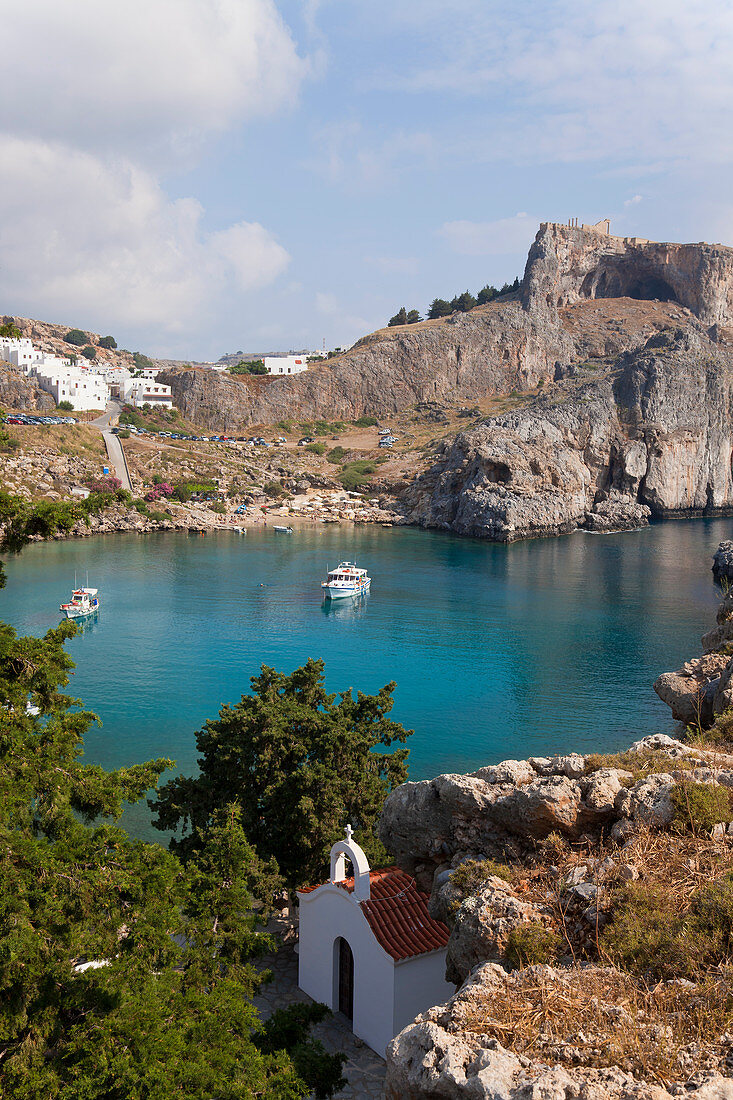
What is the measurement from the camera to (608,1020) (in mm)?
5809

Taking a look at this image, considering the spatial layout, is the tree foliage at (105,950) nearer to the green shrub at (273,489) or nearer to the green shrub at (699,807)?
the green shrub at (699,807)

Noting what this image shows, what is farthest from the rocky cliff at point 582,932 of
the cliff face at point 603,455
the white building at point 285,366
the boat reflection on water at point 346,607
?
the white building at point 285,366

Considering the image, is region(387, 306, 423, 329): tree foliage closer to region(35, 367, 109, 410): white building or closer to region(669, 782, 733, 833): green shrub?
region(35, 367, 109, 410): white building

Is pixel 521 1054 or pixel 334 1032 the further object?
pixel 334 1032

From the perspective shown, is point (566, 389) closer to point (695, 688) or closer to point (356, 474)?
point (356, 474)

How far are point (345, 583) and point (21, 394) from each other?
71982 millimetres

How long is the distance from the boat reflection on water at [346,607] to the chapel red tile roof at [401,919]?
128 feet

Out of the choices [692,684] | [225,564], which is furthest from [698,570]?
[692,684]

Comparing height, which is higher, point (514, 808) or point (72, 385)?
point (72, 385)

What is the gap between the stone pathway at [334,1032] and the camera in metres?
12.1

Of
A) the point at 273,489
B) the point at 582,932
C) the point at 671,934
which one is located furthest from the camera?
the point at 273,489

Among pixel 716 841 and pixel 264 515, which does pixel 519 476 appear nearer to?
pixel 264 515

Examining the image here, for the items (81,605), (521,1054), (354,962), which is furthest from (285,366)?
(521,1054)

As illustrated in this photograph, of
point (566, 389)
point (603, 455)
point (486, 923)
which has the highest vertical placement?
point (566, 389)
